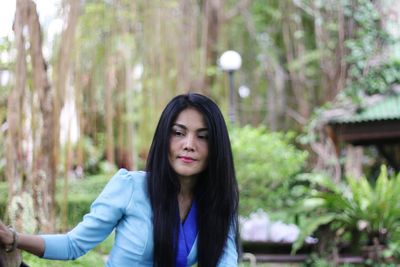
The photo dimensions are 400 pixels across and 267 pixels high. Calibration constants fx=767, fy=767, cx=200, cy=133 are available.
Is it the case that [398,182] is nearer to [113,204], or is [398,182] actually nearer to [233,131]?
[233,131]

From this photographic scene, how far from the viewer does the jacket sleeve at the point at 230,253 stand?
2.07m

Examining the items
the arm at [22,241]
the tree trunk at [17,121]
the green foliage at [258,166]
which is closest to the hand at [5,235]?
the arm at [22,241]

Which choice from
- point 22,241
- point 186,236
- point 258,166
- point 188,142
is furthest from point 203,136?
point 258,166

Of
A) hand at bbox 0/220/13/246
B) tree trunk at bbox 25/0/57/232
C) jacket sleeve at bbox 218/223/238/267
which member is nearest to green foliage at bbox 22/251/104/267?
tree trunk at bbox 25/0/57/232

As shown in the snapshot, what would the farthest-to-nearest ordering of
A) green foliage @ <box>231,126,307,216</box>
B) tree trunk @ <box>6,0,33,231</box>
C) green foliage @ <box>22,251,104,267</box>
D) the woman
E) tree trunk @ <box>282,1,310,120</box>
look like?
tree trunk @ <box>282,1,310,120</box> < green foliage @ <box>231,126,307,216</box> < tree trunk @ <box>6,0,33,231</box> < green foliage @ <box>22,251,104,267</box> < the woman

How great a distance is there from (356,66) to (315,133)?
4.23ft

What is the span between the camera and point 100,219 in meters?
1.91

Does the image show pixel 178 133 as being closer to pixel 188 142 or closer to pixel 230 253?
pixel 188 142

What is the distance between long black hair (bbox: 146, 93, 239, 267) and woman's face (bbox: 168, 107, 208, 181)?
1 cm

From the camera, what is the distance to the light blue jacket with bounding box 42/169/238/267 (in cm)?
190

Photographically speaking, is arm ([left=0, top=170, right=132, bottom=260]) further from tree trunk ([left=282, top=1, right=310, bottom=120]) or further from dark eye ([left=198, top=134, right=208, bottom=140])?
tree trunk ([left=282, top=1, right=310, bottom=120])

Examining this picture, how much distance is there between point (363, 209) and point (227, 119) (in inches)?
150

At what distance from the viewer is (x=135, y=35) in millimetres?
11156

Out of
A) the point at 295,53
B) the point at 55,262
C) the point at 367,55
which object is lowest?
the point at 55,262
